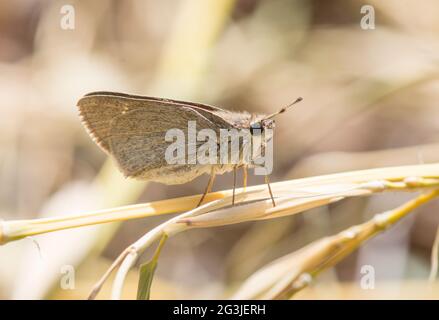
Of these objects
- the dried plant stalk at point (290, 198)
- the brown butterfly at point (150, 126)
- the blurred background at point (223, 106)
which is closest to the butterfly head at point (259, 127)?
the brown butterfly at point (150, 126)

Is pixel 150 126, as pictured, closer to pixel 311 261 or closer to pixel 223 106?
pixel 311 261

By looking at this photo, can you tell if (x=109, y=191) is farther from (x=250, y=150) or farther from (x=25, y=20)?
(x=25, y=20)

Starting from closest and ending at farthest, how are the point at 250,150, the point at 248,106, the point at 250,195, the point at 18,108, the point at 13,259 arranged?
the point at 250,195 < the point at 250,150 < the point at 13,259 < the point at 18,108 < the point at 248,106

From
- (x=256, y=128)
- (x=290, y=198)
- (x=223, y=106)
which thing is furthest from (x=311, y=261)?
(x=223, y=106)

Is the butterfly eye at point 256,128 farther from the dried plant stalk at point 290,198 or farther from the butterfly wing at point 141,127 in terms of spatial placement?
the dried plant stalk at point 290,198

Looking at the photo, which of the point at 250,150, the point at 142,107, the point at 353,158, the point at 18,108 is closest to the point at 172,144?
the point at 142,107

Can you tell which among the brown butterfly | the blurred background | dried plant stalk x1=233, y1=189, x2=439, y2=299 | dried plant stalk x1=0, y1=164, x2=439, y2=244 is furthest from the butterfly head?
the blurred background
